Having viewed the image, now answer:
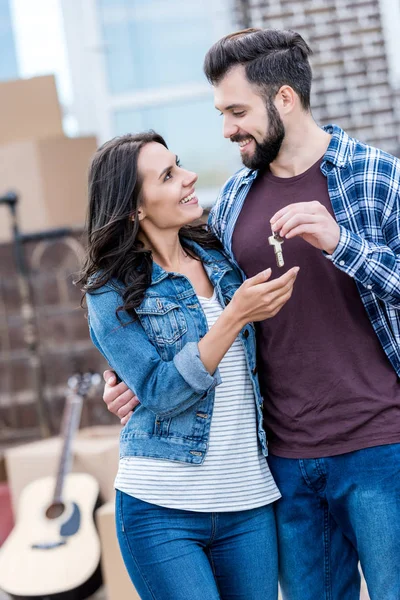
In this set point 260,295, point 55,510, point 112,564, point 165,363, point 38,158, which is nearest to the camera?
point 260,295

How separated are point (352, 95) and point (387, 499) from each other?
314cm

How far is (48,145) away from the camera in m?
4.22

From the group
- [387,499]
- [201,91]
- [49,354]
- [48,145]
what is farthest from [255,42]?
[201,91]

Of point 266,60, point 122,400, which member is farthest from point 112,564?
point 266,60

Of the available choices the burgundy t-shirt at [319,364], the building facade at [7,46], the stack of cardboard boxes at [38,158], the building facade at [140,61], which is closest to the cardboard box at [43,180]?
the stack of cardboard boxes at [38,158]

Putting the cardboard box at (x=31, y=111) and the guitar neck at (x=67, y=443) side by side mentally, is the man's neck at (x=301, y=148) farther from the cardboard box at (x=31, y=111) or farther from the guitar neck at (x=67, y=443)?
the cardboard box at (x=31, y=111)

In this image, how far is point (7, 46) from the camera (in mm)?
5453

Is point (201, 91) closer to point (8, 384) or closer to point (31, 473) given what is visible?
point (8, 384)

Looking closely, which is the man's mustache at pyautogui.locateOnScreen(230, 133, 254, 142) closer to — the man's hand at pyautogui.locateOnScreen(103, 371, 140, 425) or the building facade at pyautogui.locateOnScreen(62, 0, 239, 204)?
the man's hand at pyautogui.locateOnScreen(103, 371, 140, 425)

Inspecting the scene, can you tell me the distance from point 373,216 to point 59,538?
207 centimetres

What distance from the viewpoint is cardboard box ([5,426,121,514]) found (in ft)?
11.1

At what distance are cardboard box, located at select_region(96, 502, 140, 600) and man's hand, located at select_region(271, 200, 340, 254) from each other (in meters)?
1.59

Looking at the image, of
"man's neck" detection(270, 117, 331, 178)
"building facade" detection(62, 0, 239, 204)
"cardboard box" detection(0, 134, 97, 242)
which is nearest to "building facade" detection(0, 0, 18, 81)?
"building facade" detection(62, 0, 239, 204)

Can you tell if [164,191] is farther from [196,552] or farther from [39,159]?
[39,159]
